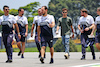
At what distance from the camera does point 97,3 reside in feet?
245

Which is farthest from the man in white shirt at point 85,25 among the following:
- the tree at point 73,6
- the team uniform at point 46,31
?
the tree at point 73,6

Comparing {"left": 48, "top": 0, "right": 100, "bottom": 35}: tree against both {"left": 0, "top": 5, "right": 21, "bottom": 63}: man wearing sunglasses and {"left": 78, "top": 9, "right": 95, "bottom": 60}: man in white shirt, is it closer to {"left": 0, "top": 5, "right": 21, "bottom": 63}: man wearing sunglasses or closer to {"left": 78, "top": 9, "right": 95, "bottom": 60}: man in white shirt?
{"left": 78, "top": 9, "right": 95, "bottom": 60}: man in white shirt

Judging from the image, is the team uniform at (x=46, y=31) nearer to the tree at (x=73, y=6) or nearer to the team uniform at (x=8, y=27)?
the team uniform at (x=8, y=27)

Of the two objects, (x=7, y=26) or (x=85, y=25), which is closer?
(x=7, y=26)

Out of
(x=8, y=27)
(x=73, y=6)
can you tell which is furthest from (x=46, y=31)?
(x=73, y=6)

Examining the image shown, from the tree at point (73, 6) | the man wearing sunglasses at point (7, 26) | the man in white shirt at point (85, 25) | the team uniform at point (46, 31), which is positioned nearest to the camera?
the team uniform at point (46, 31)

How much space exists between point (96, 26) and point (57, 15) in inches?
2446

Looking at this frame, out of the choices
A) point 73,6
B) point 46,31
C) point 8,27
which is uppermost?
point 73,6

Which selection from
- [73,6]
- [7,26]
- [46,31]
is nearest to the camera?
[46,31]

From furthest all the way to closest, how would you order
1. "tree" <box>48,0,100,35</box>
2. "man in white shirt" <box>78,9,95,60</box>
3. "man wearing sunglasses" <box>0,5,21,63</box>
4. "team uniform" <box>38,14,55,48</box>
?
"tree" <box>48,0,100,35</box>, "man in white shirt" <box>78,9,95,60</box>, "man wearing sunglasses" <box>0,5,21,63</box>, "team uniform" <box>38,14,55,48</box>

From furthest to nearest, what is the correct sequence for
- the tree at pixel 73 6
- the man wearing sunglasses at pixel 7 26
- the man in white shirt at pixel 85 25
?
the tree at pixel 73 6 < the man in white shirt at pixel 85 25 < the man wearing sunglasses at pixel 7 26

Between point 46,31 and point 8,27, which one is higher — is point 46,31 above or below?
below

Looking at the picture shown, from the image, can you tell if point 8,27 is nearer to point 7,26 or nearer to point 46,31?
point 7,26

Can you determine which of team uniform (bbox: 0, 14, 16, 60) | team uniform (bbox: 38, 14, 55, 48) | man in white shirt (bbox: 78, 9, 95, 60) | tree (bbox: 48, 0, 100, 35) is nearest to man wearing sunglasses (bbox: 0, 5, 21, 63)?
team uniform (bbox: 0, 14, 16, 60)
